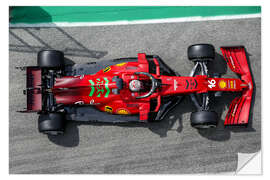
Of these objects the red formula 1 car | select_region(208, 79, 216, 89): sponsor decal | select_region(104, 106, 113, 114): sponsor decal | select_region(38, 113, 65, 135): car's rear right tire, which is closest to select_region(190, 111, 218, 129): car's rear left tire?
the red formula 1 car

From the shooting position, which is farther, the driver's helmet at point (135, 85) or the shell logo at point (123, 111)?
the shell logo at point (123, 111)

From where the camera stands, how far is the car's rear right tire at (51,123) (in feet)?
15.0

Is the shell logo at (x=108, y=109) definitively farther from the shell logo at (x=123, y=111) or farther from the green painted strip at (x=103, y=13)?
the green painted strip at (x=103, y=13)

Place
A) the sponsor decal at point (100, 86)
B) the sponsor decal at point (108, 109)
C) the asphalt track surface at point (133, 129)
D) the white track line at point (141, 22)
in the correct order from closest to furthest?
the sponsor decal at point (100, 86), the sponsor decal at point (108, 109), the asphalt track surface at point (133, 129), the white track line at point (141, 22)

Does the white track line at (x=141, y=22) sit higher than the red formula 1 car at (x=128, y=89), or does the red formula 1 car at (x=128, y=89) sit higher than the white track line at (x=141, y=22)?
the white track line at (x=141, y=22)

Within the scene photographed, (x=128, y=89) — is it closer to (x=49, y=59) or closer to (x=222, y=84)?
(x=49, y=59)

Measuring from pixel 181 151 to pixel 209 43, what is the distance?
2.35m

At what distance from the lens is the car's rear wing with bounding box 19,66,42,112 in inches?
182

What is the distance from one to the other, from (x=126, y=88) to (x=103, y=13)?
191 centimetres

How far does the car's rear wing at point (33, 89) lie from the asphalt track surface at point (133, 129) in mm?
495

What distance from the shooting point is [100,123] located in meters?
5.00

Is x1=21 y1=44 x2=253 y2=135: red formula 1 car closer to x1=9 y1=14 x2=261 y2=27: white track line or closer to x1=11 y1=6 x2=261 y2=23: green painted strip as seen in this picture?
x1=9 y1=14 x2=261 y2=27: white track line

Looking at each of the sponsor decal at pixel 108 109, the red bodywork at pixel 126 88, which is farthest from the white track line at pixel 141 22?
the sponsor decal at pixel 108 109
